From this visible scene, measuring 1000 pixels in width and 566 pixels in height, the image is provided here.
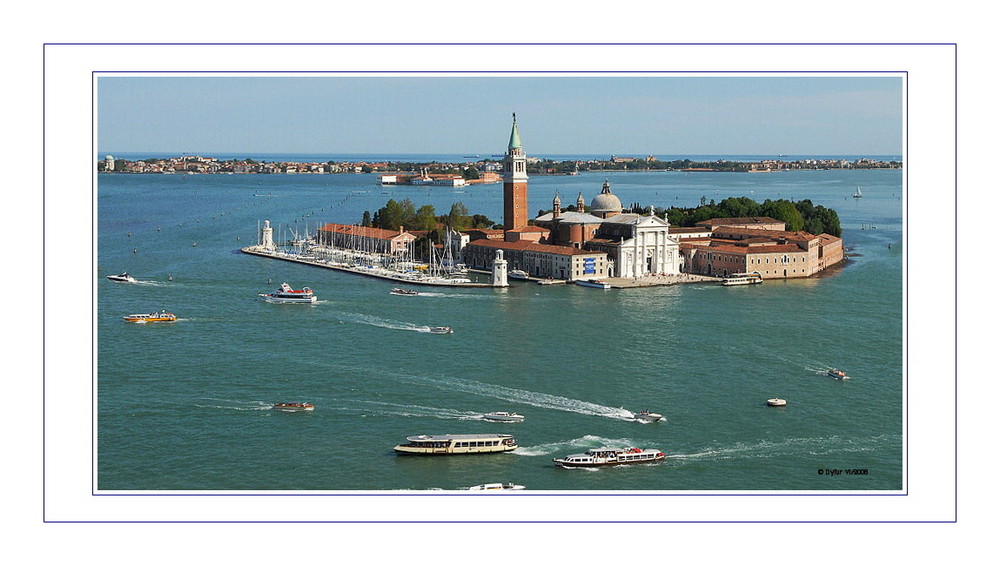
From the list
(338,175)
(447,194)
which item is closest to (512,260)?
(447,194)

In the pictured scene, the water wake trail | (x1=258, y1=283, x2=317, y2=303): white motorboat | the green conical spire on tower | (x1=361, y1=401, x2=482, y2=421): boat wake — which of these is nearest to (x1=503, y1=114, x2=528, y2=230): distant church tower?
the green conical spire on tower

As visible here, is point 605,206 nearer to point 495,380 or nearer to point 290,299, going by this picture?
point 290,299

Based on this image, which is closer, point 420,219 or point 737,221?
point 737,221

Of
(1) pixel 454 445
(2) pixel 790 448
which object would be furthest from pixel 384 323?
(2) pixel 790 448

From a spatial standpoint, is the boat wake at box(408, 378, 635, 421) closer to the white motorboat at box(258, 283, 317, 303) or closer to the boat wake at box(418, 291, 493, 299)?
the white motorboat at box(258, 283, 317, 303)

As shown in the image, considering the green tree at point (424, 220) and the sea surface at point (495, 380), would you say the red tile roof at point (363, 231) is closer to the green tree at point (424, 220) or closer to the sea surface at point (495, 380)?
the green tree at point (424, 220)

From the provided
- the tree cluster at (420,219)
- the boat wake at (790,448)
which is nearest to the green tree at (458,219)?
the tree cluster at (420,219)
